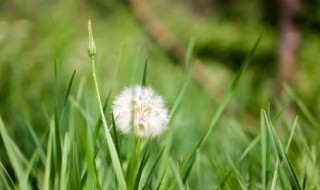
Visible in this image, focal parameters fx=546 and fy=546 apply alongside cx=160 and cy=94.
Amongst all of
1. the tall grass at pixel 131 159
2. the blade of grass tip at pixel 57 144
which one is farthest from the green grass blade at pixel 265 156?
the blade of grass tip at pixel 57 144

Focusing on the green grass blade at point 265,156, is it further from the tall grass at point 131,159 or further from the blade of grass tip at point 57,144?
the blade of grass tip at point 57,144

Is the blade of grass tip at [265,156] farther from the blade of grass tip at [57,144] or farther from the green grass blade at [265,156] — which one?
the blade of grass tip at [57,144]

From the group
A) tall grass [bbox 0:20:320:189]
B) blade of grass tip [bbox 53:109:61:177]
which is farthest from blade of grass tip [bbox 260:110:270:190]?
blade of grass tip [bbox 53:109:61:177]

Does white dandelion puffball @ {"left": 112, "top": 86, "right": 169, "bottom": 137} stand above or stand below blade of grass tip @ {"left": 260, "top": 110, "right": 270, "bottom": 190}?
above

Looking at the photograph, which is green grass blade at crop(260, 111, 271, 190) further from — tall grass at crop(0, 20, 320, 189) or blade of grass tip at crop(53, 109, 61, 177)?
blade of grass tip at crop(53, 109, 61, 177)

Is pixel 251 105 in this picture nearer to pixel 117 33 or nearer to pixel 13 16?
pixel 117 33

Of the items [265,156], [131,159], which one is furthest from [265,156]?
[131,159]

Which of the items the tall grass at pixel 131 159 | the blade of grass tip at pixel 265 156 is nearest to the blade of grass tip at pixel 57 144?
the tall grass at pixel 131 159

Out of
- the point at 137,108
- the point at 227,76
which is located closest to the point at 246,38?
the point at 227,76

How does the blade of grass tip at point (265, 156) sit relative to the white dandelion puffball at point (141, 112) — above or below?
below
